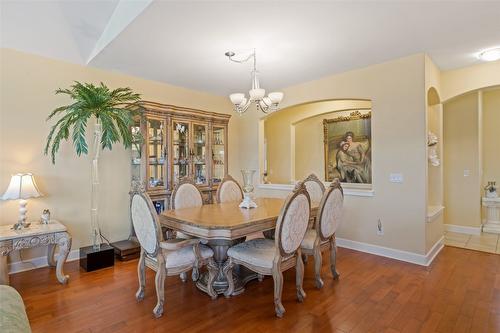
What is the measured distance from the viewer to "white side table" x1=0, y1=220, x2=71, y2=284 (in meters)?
→ 2.71

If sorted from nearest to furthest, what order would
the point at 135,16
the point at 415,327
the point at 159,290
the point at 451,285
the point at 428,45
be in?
the point at 415,327, the point at 159,290, the point at 135,16, the point at 451,285, the point at 428,45

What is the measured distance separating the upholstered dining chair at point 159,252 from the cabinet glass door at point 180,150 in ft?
6.41

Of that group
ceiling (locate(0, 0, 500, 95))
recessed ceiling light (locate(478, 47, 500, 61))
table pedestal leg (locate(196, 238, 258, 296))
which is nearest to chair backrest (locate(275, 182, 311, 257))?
table pedestal leg (locate(196, 238, 258, 296))

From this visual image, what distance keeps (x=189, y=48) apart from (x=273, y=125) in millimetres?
3577

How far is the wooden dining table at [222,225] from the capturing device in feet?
7.70

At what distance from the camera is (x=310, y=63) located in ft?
12.5

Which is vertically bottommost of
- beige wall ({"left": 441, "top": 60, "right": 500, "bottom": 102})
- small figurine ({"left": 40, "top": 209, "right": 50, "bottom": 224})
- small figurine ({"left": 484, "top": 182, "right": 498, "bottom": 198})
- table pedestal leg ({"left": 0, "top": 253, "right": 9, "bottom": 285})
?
table pedestal leg ({"left": 0, "top": 253, "right": 9, "bottom": 285})

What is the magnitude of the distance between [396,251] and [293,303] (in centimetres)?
195

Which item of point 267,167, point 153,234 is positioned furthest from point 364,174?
point 153,234

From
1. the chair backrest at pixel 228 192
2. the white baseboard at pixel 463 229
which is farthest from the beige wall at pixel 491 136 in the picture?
the chair backrest at pixel 228 192

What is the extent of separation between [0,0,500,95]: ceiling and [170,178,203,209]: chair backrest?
64.4 inches

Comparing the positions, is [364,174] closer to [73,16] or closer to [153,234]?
[153,234]

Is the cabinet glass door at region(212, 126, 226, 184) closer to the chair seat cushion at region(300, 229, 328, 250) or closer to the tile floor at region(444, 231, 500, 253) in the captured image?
the chair seat cushion at region(300, 229, 328, 250)

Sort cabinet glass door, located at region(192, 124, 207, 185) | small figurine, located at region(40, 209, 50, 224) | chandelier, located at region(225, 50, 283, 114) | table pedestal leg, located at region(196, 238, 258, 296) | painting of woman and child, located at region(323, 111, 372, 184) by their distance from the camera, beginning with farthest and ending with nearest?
painting of woman and child, located at region(323, 111, 372, 184), cabinet glass door, located at region(192, 124, 207, 185), small figurine, located at region(40, 209, 50, 224), chandelier, located at region(225, 50, 283, 114), table pedestal leg, located at region(196, 238, 258, 296)
